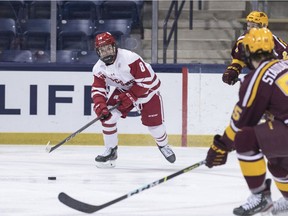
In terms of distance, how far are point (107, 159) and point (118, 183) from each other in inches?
30.9

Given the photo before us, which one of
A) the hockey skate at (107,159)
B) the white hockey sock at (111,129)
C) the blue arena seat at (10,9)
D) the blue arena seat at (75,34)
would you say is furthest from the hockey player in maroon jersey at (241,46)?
the blue arena seat at (10,9)

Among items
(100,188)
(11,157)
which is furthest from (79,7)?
(100,188)

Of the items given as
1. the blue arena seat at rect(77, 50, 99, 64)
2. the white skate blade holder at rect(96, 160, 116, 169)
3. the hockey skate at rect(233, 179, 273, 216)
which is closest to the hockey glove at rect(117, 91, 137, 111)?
the white skate blade holder at rect(96, 160, 116, 169)

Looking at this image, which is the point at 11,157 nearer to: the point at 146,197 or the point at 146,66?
the point at 146,66

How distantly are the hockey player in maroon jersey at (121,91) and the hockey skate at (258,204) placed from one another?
227cm

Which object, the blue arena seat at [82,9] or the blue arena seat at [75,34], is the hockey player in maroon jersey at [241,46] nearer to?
the blue arena seat at [75,34]

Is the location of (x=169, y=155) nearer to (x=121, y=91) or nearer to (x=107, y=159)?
(x=107, y=159)

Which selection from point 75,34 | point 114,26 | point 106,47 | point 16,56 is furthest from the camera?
point 114,26

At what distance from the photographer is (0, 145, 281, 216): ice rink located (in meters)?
4.43

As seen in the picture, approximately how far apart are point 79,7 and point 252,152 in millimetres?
4761

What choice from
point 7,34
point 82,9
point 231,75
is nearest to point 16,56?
point 7,34

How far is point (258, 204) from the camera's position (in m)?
3.79

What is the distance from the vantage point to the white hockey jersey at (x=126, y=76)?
19.9ft

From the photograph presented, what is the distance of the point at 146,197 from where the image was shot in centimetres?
477
